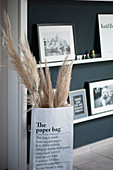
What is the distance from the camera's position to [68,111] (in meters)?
2.66

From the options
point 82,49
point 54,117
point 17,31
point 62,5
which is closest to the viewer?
point 54,117

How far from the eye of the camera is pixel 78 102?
370 cm

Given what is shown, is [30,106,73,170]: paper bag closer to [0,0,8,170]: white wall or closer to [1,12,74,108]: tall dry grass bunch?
[1,12,74,108]: tall dry grass bunch

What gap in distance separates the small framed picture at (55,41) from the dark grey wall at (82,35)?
0.06 metres

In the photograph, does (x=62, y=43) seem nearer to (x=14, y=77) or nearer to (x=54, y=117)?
(x=14, y=77)

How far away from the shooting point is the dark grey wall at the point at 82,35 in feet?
10.7

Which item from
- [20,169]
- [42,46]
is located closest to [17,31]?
[42,46]

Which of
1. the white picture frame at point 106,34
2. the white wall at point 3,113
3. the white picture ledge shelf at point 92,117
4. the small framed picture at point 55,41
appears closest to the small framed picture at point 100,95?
the white picture ledge shelf at point 92,117

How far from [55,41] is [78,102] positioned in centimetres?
81

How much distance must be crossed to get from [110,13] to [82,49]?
693mm

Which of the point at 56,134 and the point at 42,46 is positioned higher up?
the point at 42,46

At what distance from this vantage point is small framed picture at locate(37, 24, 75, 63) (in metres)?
3.29

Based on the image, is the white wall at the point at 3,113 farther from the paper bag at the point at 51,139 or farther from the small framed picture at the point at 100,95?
the small framed picture at the point at 100,95

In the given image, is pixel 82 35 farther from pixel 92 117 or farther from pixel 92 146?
pixel 92 146
